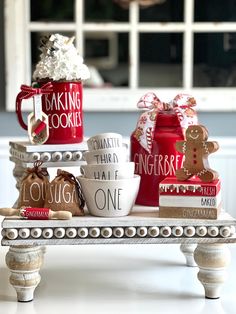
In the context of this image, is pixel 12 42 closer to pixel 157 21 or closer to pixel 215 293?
pixel 157 21

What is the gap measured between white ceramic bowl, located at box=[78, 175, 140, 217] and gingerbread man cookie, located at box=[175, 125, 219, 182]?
0.10m

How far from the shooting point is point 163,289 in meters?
1.27

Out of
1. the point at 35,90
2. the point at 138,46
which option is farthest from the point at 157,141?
the point at 138,46

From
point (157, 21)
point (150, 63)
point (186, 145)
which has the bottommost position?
point (186, 145)

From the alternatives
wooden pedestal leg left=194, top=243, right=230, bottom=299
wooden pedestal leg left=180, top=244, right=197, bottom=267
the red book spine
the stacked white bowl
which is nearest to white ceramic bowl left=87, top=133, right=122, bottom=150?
the stacked white bowl

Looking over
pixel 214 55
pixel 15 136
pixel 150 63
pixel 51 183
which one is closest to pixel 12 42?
pixel 15 136

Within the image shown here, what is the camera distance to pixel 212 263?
117cm

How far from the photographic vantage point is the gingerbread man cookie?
1.19m

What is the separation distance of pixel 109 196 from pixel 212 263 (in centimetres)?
22

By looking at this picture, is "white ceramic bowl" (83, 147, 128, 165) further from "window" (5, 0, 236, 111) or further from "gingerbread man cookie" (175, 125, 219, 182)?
"window" (5, 0, 236, 111)

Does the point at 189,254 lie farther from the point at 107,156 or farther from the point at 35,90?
the point at 35,90

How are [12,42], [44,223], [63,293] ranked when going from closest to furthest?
[44,223]
[63,293]
[12,42]

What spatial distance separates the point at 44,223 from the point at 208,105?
4.76 ft

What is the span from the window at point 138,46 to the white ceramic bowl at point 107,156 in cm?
123
